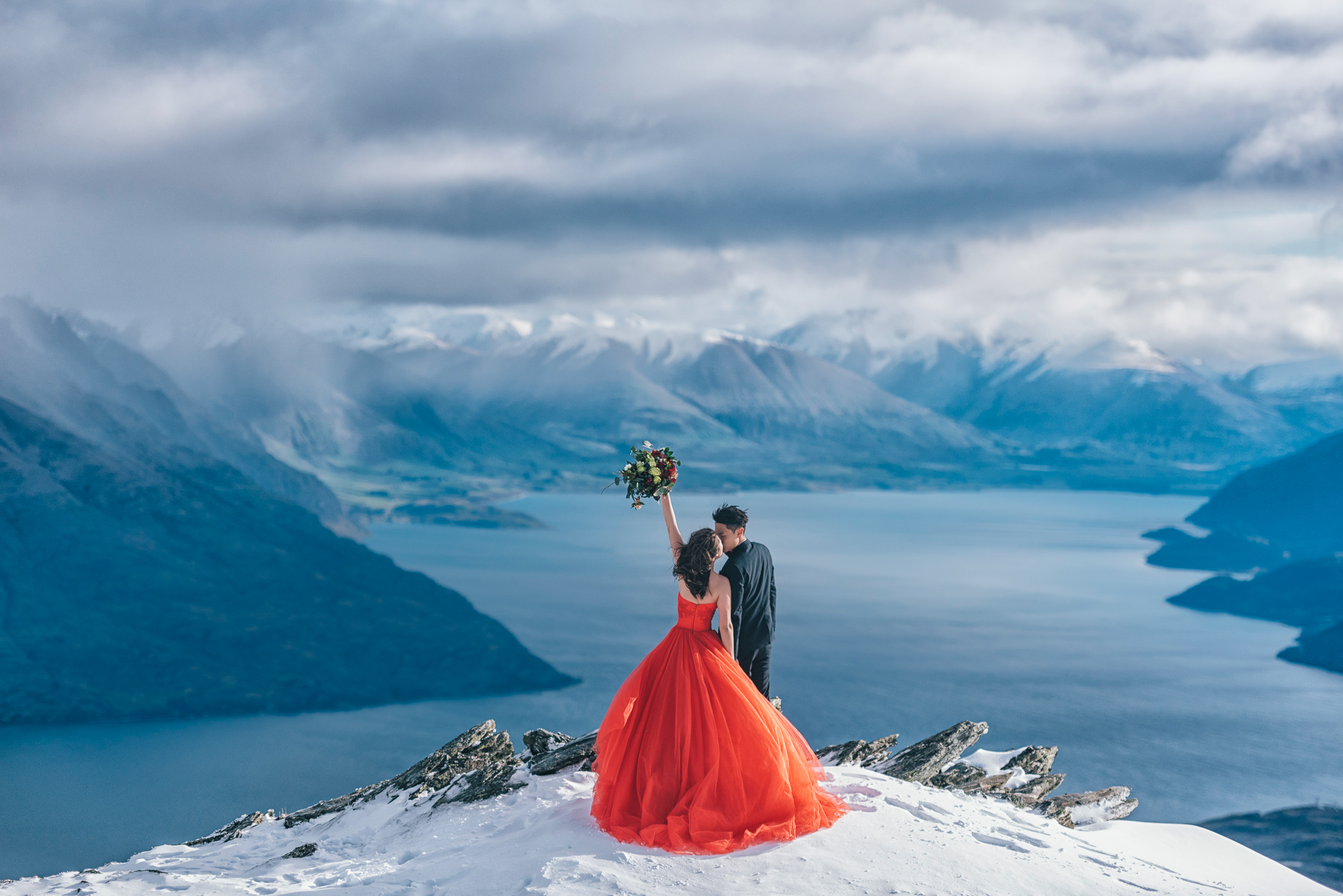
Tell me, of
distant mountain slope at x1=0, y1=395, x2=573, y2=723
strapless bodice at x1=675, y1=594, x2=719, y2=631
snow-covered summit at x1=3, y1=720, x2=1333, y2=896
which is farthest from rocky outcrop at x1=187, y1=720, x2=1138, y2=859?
distant mountain slope at x1=0, y1=395, x2=573, y2=723

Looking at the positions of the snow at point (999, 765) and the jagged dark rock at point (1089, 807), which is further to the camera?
the snow at point (999, 765)

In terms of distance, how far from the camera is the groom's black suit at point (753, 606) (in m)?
8.65

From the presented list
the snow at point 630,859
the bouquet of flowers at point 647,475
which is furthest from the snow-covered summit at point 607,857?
the bouquet of flowers at point 647,475

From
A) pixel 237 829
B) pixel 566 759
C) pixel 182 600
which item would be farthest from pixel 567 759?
pixel 182 600

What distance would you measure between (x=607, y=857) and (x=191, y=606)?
158 meters

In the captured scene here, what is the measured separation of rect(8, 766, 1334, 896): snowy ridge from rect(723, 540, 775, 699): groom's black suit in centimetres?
145

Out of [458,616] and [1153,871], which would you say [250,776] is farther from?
[1153,871]

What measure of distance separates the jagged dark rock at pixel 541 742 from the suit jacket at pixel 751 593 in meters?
3.54

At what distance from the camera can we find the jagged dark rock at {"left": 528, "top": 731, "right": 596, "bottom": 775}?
1035 centimetres

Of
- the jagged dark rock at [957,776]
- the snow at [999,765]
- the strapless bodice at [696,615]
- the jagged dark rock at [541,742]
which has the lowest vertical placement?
the snow at [999,765]

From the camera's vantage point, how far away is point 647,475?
954cm

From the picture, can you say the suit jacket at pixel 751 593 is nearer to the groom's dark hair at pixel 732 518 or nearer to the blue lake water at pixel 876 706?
the groom's dark hair at pixel 732 518

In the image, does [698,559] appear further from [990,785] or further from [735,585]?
[990,785]

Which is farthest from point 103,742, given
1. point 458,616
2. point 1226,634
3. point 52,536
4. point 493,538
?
point 1226,634
